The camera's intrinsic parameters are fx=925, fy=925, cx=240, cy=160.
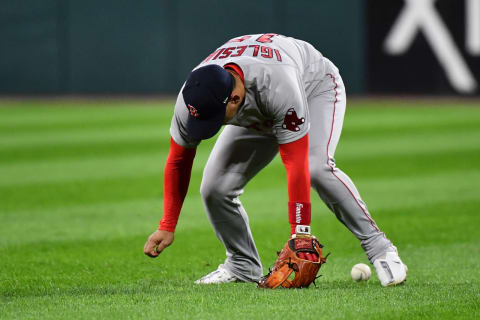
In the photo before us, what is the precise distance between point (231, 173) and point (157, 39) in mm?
16099

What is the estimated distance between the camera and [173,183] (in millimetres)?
4629

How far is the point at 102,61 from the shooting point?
68.6ft

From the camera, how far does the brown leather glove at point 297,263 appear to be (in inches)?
175

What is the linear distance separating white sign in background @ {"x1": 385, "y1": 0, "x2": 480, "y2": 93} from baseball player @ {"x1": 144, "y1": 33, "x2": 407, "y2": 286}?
14.2 metres

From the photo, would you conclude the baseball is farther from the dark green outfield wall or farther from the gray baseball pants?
the dark green outfield wall

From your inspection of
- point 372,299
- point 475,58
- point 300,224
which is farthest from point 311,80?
point 475,58

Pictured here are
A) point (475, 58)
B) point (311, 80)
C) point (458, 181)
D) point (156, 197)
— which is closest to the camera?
point (311, 80)

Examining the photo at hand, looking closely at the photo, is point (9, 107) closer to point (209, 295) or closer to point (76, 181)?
point (76, 181)

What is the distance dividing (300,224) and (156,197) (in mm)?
4543

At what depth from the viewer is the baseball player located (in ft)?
14.0

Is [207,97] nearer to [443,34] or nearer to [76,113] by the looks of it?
[76,113]

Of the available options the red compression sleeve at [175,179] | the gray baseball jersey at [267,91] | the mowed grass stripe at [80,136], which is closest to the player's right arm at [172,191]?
the red compression sleeve at [175,179]

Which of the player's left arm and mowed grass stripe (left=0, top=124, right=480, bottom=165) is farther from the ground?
the player's left arm

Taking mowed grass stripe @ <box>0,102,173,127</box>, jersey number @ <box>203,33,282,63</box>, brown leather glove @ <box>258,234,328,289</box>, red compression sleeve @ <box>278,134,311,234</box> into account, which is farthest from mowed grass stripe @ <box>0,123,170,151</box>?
red compression sleeve @ <box>278,134,311,234</box>
